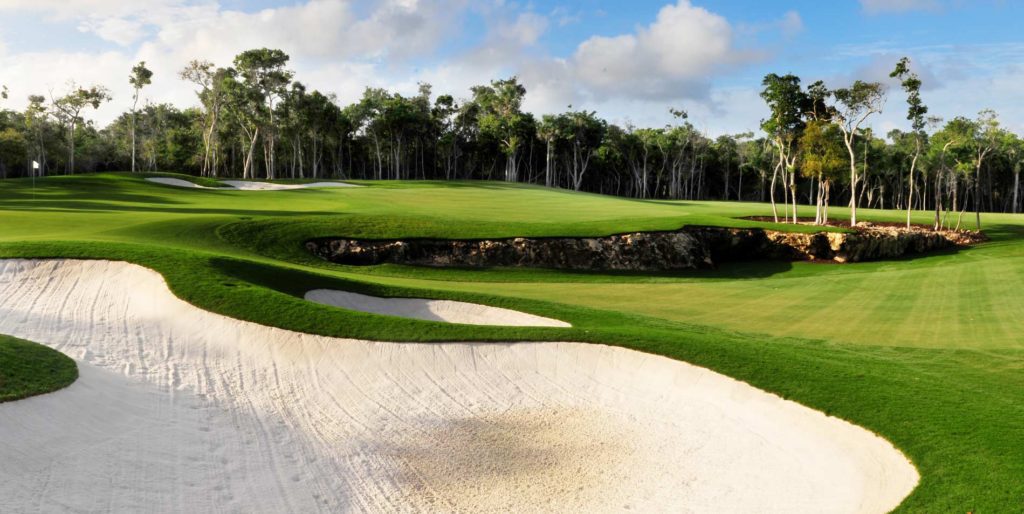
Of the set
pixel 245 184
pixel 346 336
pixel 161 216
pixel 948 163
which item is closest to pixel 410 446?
pixel 346 336

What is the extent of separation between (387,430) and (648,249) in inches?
944

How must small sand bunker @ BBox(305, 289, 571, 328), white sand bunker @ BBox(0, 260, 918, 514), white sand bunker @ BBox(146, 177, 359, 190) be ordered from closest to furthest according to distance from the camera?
white sand bunker @ BBox(0, 260, 918, 514)
small sand bunker @ BBox(305, 289, 571, 328)
white sand bunker @ BBox(146, 177, 359, 190)

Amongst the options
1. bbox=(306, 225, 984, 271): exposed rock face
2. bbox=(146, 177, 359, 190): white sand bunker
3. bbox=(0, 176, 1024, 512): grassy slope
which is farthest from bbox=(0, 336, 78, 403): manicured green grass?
bbox=(146, 177, 359, 190): white sand bunker

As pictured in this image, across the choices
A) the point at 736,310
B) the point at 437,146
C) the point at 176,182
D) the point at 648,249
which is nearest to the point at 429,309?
the point at 736,310

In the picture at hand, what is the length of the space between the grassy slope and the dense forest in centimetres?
3358

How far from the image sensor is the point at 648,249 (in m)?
31.2

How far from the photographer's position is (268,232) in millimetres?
26031

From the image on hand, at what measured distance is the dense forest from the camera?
224ft

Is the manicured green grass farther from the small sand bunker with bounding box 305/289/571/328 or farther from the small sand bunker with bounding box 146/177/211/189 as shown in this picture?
Result: the small sand bunker with bounding box 146/177/211/189

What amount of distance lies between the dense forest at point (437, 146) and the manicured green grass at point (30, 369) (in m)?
52.9

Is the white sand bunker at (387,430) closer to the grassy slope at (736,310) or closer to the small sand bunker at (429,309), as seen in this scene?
the grassy slope at (736,310)

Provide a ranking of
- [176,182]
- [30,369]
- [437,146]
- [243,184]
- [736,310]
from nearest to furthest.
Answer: [30,369] → [736,310] → [176,182] → [243,184] → [437,146]

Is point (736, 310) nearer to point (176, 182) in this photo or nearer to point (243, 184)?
point (176, 182)

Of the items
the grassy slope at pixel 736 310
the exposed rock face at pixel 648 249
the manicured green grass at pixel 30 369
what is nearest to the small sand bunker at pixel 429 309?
the grassy slope at pixel 736 310
